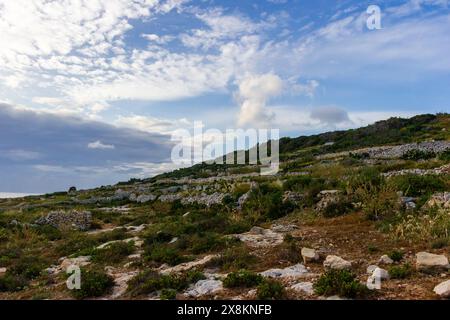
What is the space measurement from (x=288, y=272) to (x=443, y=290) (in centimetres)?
324

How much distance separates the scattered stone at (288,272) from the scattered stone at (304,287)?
2.06ft

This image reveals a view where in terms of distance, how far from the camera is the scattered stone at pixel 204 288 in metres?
8.58

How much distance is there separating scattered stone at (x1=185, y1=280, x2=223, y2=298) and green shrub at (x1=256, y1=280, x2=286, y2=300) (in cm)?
114

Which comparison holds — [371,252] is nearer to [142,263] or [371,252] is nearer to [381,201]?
[381,201]

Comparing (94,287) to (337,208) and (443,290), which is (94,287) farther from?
(337,208)

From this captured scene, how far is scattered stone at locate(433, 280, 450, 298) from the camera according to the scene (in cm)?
693

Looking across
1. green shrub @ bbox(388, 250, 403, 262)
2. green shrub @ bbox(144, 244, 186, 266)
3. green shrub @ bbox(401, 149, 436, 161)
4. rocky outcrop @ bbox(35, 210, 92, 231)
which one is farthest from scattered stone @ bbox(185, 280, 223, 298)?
green shrub @ bbox(401, 149, 436, 161)

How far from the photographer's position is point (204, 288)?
347 inches

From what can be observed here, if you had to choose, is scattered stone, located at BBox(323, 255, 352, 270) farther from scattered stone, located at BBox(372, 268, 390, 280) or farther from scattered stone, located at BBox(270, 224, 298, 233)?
scattered stone, located at BBox(270, 224, 298, 233)

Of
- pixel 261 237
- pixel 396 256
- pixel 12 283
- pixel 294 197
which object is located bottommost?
pixel 12 283

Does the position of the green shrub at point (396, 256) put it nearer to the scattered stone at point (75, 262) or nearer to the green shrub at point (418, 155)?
the scattered stone at point (75, 262)

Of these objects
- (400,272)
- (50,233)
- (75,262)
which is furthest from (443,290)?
(50,233)

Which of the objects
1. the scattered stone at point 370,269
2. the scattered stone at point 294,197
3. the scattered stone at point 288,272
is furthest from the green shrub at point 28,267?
the scattered stone at point 294,197
